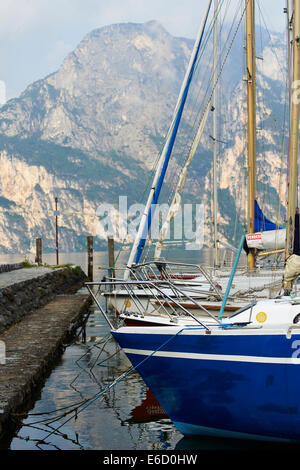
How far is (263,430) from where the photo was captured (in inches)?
309

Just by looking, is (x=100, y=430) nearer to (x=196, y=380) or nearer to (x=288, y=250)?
(x=196, y=380)

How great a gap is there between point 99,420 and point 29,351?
3821 mm

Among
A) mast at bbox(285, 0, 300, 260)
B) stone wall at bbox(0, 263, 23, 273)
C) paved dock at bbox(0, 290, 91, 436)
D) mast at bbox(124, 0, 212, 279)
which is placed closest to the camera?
mast at bbox(285, 0, 300, 260)

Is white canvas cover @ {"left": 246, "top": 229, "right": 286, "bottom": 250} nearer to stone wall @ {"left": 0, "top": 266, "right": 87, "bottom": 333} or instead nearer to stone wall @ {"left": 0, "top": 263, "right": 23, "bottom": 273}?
stone wall @ {"left": 0, "top": 266, "right": 87, "bottom": 333}

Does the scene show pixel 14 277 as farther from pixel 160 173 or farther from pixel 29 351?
pixel 29 351

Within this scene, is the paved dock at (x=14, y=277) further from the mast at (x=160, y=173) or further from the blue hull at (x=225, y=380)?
the blue hull at (x=225, y=380)

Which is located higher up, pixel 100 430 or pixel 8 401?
pixel 8 401

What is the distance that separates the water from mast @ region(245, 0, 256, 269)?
837cm

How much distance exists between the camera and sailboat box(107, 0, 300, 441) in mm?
7523

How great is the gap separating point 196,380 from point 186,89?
1526 centimetres

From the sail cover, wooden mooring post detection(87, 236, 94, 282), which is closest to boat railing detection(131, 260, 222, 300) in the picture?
the sail cover

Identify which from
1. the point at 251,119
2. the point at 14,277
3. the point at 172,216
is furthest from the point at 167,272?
the point at 14,277

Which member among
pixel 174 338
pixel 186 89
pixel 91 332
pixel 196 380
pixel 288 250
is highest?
pixel 186 89
